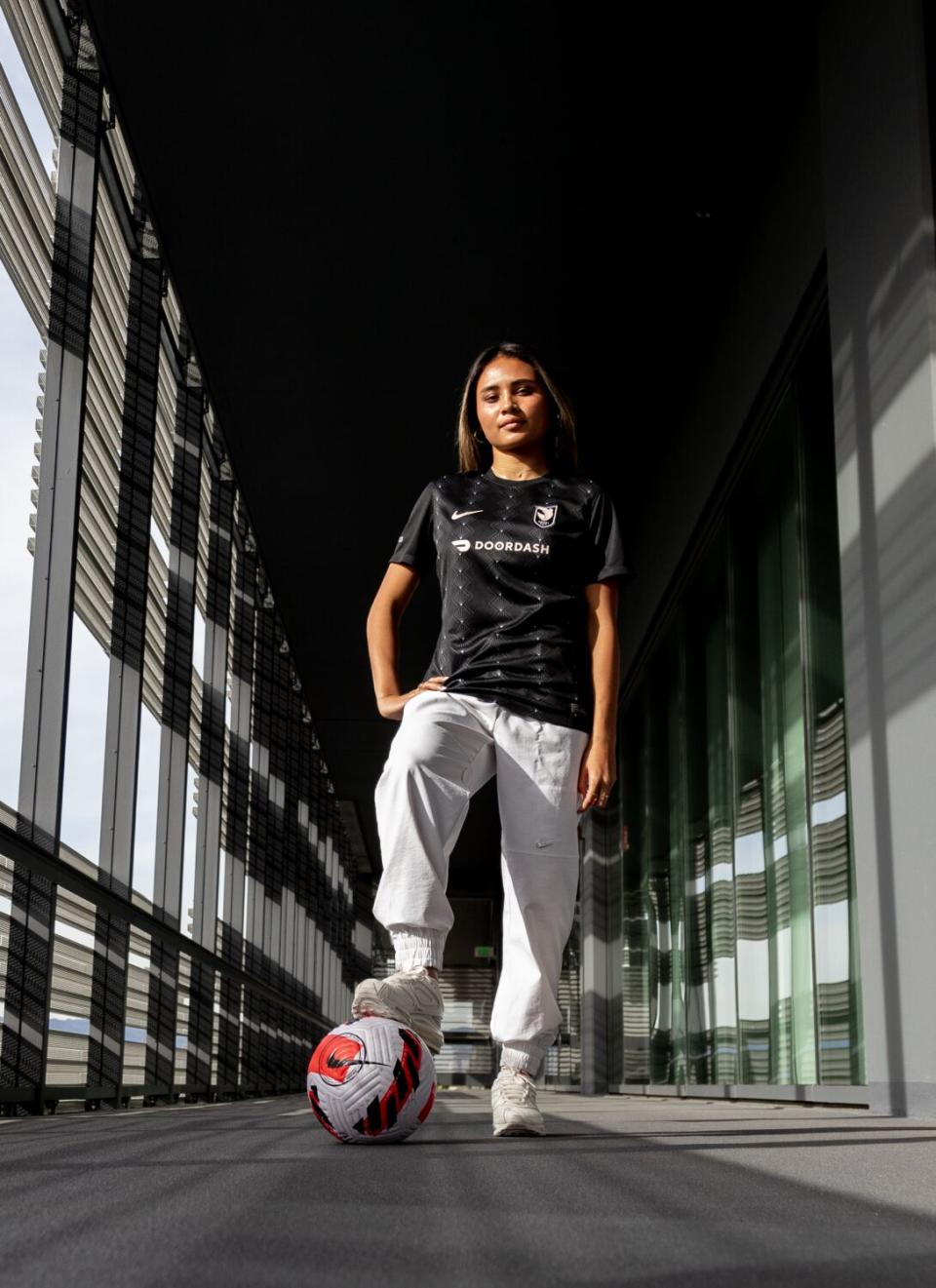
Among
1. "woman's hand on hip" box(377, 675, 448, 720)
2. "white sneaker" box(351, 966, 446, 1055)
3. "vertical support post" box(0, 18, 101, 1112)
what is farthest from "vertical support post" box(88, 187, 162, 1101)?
"white sneaker" box(351, 966, 446, 1055)

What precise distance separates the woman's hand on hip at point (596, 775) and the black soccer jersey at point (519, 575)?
0.18 ft

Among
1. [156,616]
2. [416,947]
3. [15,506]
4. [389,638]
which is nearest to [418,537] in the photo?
[389,638]

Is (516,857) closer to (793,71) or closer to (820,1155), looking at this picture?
(820,1155)

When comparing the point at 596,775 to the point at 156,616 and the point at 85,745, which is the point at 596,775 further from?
the point at 156,616

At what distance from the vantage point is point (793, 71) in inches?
210

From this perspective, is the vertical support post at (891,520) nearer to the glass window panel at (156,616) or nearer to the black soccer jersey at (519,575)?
the black soccer jersey at (519,575)

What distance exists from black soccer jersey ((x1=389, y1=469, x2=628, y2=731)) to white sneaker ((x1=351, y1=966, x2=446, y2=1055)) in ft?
1.70

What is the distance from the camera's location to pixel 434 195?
635cm

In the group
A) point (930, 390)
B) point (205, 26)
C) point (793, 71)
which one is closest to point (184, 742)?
point (205, 26)

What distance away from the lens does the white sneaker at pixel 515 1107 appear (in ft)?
7.50

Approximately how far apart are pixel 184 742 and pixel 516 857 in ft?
18.6

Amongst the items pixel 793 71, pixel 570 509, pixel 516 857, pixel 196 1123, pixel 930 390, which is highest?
pixel 793 71

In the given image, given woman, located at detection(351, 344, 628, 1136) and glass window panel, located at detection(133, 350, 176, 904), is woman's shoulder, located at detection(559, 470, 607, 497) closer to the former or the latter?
woman, located at detection(351, 344, 628, 1136)

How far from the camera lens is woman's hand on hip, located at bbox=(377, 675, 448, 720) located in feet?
8.13
